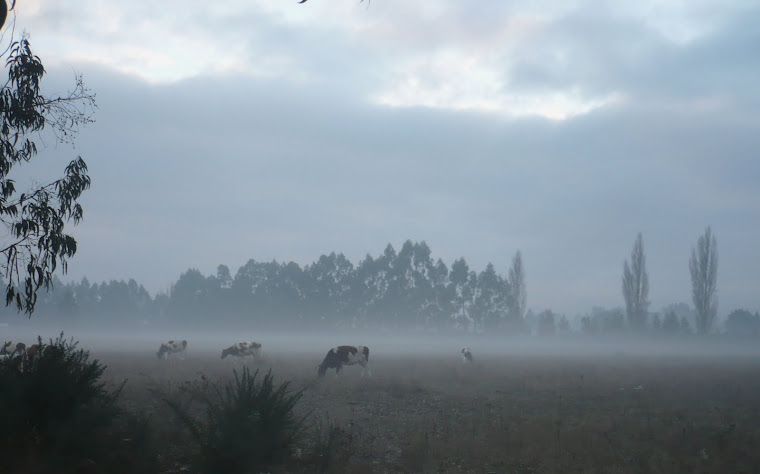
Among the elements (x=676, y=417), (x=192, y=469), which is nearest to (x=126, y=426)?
(x=192, y=469)

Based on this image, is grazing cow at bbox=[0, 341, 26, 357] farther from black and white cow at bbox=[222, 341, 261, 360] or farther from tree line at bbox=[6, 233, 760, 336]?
tree line at bbox=[6, 233, 760, 336]

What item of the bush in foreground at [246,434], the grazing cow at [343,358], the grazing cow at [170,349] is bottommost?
the grazing cow at [170,349]

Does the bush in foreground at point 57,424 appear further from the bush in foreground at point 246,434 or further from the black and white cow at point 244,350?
the black and white cow at point 244,350

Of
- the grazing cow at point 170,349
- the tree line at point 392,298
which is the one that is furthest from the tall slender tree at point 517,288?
the grazing cow at point 170,349

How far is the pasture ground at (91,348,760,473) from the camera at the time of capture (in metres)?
11.2

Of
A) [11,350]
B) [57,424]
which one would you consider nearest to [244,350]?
[11,350]

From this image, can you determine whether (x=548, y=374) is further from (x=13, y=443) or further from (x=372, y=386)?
(x=13, y=443)

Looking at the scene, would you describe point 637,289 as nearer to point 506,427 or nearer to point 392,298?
point 392,298

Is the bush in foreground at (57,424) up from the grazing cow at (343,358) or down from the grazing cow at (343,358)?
up

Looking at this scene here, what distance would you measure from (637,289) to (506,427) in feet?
285

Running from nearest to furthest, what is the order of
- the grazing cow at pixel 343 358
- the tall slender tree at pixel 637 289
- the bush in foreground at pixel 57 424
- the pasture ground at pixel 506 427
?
the bush in foreground at pixel 57 424, the pasture ground at pixel 506 427, the grazing cow at pixel 343 358, the tall slender tree at pixel 637 289

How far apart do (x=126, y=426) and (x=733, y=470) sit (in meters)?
12.2

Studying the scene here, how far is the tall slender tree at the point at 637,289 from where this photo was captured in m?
90.9

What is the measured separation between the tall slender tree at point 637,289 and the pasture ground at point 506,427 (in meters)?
72.4
